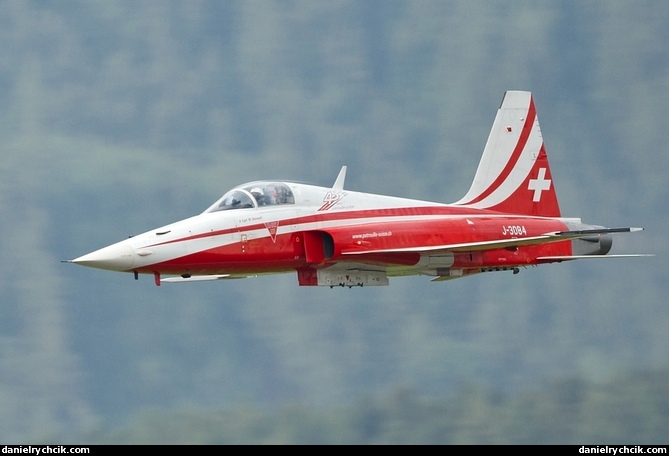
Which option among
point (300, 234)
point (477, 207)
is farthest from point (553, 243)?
point (300, 234)

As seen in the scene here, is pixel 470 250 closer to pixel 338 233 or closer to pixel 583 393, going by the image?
pixel 338 233

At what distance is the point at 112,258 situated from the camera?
23703 mm

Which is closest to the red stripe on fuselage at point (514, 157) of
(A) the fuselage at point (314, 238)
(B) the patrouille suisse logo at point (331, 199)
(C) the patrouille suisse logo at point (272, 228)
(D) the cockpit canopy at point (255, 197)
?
(A) the fuselage at point (314, 238)

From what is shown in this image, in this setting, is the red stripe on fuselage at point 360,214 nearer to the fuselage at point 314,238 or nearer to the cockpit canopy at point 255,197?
the fuselage at point 314,238

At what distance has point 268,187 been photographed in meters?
25.6

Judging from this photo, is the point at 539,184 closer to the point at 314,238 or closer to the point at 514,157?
the point at 514,157

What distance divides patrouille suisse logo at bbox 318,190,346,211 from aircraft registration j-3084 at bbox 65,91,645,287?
2 centimetres

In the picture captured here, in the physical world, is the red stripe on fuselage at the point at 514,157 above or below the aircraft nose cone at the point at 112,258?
above

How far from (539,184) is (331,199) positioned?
581cm

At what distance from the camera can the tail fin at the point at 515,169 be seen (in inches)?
1136

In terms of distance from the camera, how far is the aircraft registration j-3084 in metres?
24.7

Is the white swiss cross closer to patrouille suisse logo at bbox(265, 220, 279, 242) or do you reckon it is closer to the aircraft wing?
the aircraft wing

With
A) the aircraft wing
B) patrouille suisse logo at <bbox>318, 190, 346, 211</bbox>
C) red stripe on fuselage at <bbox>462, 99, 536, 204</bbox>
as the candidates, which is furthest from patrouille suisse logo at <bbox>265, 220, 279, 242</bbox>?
red stripe on fuselage at <bbox>462, 99, 536, 204</bbox>

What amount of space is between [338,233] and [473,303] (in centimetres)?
2014
